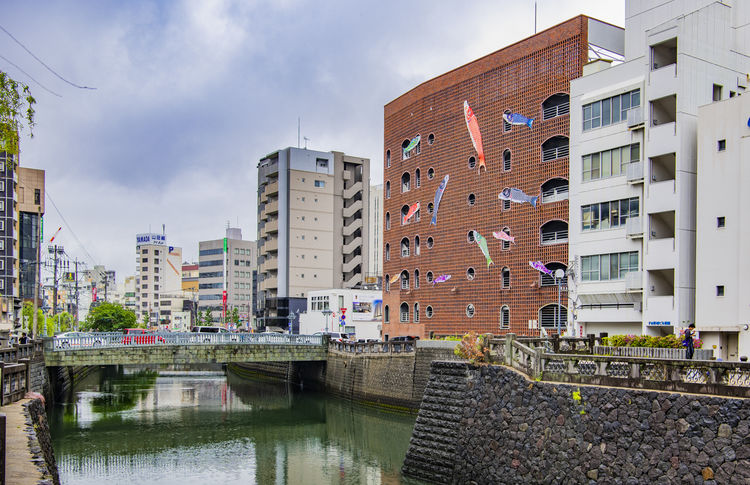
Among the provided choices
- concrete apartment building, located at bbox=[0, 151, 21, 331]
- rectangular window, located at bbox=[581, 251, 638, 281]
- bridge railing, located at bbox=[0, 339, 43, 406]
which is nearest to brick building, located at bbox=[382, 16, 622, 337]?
rectangular window, located at bbox=[581, 251, 638, 281]

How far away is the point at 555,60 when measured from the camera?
157 feet

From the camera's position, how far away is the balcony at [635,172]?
3931cm

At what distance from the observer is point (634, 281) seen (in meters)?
39.6

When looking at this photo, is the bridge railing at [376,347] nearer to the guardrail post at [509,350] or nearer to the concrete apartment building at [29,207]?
the guardrail post at [509,350]

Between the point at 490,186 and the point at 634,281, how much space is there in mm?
15270

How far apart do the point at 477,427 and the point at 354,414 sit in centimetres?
2409

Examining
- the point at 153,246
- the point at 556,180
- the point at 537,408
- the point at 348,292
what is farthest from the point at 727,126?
the point at 153,246

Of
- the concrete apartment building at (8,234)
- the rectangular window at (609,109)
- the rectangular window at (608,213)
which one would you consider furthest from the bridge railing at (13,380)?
the concrete apartment building at (8,234)

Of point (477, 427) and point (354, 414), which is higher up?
point (477, 427)

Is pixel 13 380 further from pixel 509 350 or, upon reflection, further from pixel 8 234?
pixel 8 234

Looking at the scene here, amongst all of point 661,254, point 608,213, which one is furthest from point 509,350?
point 608,213

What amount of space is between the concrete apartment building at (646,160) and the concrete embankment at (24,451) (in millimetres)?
29040

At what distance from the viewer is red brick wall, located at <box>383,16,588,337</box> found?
158ft

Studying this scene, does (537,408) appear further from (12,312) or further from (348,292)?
(12,312)
